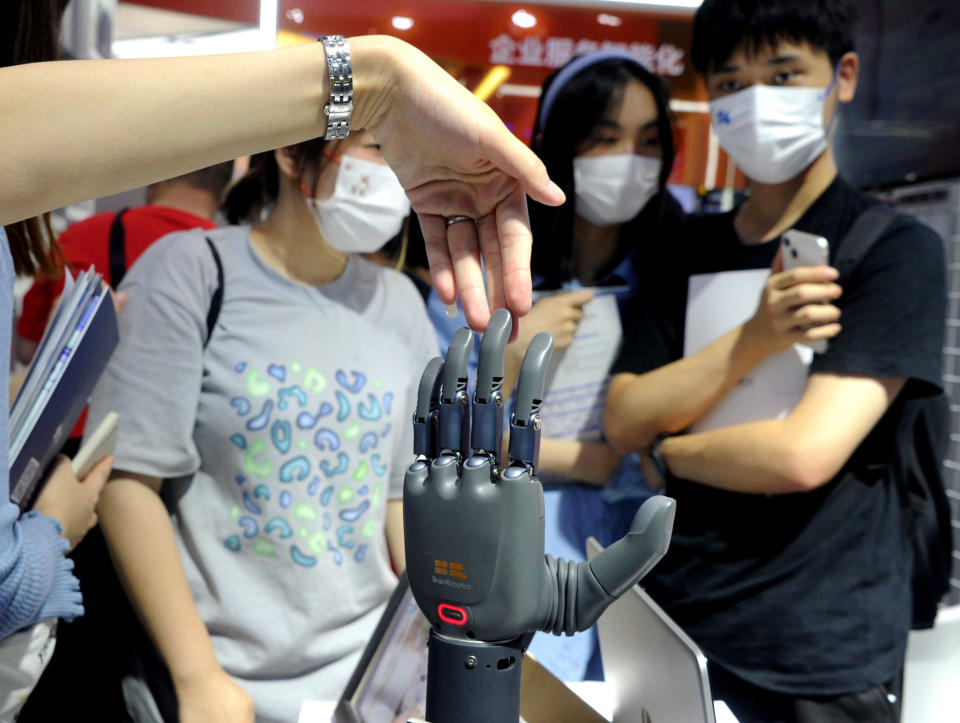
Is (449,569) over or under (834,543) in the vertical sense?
over

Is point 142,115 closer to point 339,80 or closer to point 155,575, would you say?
point 339,80

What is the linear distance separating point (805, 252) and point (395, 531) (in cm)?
87

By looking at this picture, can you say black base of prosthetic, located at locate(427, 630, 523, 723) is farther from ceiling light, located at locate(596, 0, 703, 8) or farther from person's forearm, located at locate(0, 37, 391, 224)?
ceiling light, located at locate(596, 0, 703, 8)

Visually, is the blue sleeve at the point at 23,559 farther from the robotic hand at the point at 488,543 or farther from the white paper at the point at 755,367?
the white paper at the point at 755,367

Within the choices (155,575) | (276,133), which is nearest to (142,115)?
(276,133)

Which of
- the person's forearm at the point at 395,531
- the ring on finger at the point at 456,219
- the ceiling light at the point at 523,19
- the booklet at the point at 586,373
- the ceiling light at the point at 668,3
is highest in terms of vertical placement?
the ceiling light at the point at 668,3

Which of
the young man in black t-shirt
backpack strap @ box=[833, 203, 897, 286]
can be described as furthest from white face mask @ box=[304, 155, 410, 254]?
backpack strap @ box=[833, 203, 897, 286]

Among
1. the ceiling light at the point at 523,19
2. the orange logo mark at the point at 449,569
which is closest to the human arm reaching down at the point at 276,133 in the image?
the orange logo mark at the point at 449,569

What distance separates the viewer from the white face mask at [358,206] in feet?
4.67

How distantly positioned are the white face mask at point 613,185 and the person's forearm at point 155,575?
1.01 metres

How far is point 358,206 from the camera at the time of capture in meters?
1.44

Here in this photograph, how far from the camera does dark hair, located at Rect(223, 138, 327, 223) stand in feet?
4.59

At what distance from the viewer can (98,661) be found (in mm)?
1306

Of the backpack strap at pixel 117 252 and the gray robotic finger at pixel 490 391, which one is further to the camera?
the backpack strap at pixel 117 252
